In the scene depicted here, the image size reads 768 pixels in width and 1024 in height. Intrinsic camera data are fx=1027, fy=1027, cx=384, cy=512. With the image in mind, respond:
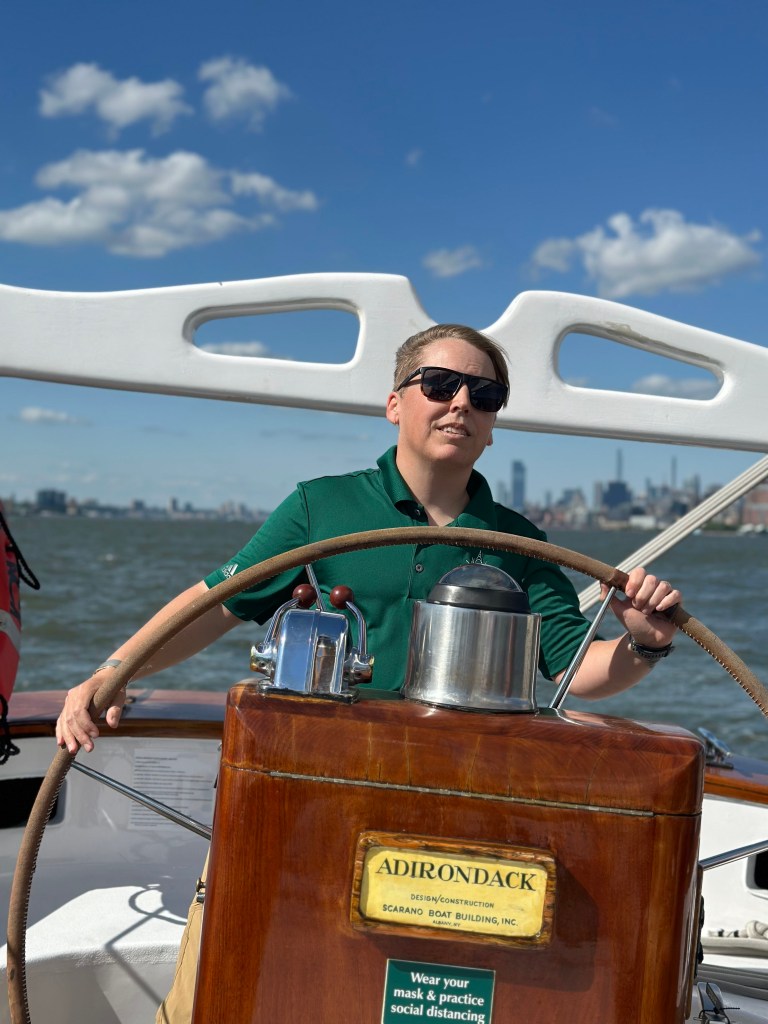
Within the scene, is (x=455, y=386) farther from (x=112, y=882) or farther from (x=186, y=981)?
(x=112, y=882)

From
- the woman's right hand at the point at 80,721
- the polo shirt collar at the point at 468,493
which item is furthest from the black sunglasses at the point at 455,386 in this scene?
the woman's right hand at the point at 80,721

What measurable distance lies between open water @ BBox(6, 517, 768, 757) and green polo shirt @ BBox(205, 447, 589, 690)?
14.6 inches

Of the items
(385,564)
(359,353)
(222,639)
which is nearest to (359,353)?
(359,353)

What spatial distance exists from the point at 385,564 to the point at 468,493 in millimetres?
224

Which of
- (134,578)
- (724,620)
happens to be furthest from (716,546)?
(134,578)

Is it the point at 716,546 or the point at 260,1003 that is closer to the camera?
the point at 260,1003

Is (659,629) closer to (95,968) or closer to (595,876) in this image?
(595,876)

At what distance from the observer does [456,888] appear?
32.9 inches

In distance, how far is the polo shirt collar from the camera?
149cm

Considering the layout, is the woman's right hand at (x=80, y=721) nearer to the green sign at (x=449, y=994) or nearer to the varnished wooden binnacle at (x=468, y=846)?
the varnished wooden binnacle at (x=468, y=846)

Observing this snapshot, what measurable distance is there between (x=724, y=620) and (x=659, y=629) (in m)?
23.5

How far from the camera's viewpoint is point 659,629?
118 cm

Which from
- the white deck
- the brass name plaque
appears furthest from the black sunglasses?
the white deck

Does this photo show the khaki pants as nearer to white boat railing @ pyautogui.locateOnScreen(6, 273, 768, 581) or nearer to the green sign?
the green sign
